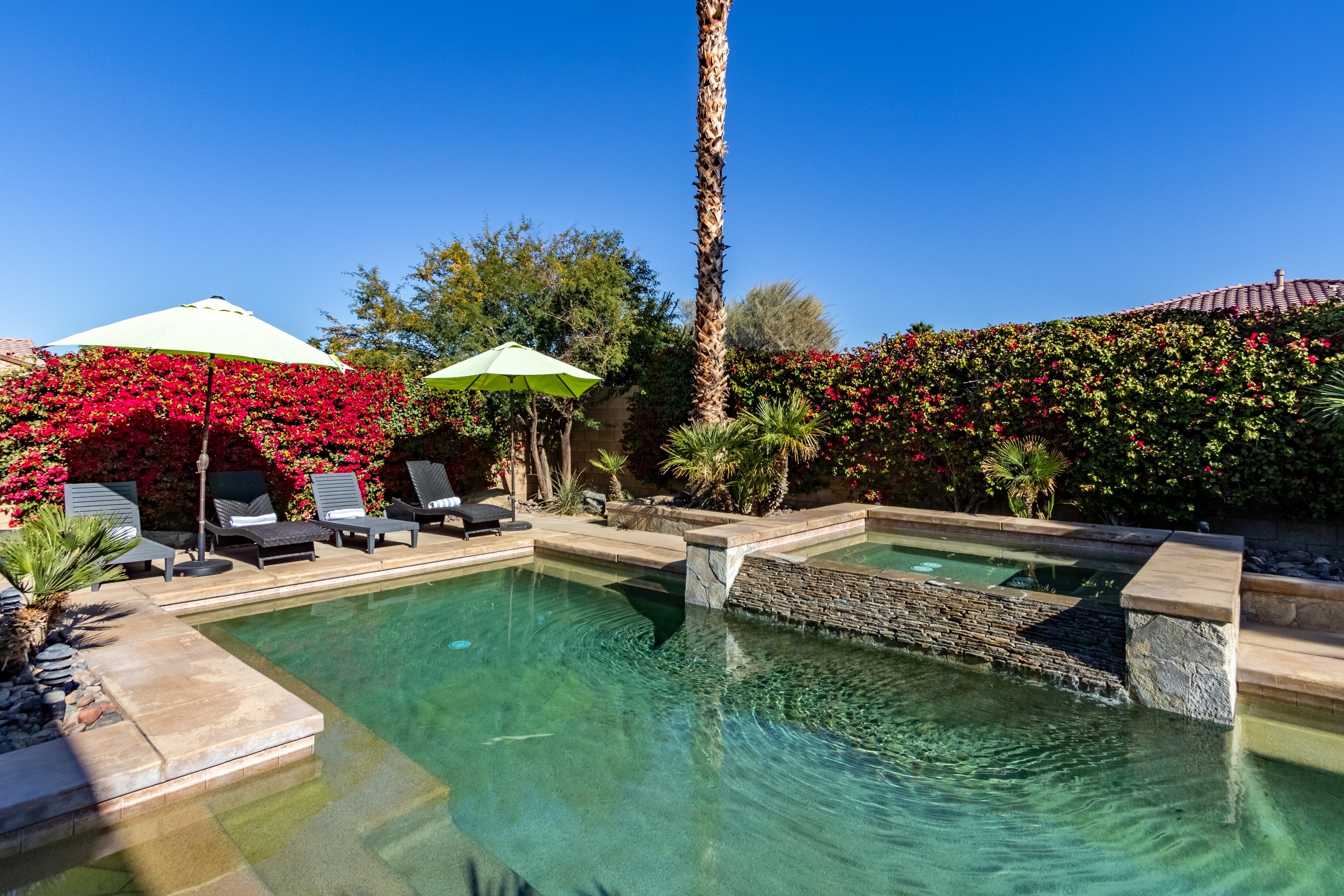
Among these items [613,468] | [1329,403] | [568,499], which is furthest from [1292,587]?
[568,499]

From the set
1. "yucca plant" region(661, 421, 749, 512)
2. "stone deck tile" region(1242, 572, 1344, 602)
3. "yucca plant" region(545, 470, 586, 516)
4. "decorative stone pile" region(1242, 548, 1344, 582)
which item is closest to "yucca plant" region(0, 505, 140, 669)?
"yucca plant" region(661, 421, 749, 512)

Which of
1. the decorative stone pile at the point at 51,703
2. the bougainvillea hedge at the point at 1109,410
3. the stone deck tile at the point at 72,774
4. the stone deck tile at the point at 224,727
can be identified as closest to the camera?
the stone deck tile at the point at 72,774

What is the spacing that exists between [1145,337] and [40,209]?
18.2 m

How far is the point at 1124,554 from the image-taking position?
651 cm

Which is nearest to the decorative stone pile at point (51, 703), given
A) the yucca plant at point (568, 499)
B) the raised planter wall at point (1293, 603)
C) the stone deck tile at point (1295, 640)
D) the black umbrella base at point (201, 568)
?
the black umbrella base at point (201, 568)

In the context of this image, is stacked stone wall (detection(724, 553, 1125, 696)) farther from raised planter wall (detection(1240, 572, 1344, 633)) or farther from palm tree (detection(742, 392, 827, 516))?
palm tree (detection(742, 392, 827, 516))

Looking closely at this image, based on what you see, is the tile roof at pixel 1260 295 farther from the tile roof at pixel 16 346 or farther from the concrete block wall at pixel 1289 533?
the tile roof at pixel 16 346

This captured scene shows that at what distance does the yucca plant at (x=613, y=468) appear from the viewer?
11.9 metres

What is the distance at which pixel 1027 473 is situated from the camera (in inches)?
329

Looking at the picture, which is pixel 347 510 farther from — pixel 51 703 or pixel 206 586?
pixel 51 703

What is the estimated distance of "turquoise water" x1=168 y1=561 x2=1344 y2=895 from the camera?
2445 millimetres

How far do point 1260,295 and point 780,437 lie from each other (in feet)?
39.0

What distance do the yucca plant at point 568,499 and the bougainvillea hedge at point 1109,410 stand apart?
374 cm

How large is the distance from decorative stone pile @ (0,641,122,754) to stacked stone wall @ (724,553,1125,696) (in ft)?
14.1
